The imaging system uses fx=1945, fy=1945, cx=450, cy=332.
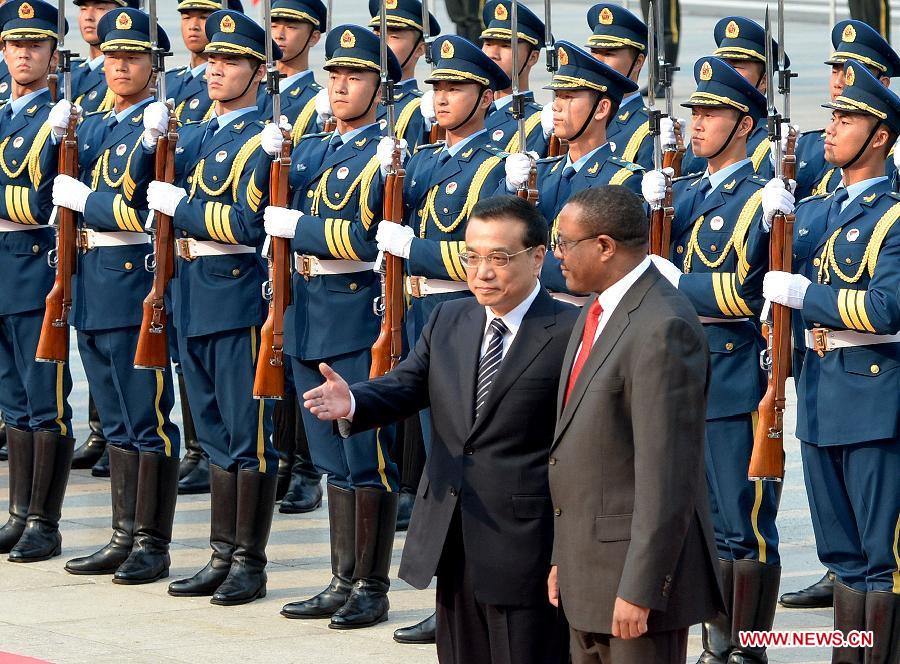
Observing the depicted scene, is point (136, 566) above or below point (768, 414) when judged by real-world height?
below

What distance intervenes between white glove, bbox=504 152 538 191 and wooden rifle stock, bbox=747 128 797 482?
104cm

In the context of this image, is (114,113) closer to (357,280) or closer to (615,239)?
(357,280)

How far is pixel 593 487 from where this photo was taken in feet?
15.1

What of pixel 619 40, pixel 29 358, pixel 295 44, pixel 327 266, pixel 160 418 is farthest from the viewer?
pixel 295 44

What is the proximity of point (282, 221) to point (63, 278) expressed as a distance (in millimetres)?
1222

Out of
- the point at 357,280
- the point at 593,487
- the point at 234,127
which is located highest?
the point at 234,127

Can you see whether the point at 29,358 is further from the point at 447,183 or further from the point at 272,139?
the point at 447,183

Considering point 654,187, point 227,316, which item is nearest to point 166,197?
point 227,316

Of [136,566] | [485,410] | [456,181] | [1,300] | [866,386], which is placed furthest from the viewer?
[1,300]

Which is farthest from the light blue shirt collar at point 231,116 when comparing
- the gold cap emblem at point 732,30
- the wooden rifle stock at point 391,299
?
the gold cap emblem at point 732,30

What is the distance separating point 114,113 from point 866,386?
355cm

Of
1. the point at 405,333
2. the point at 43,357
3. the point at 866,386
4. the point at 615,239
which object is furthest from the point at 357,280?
the point at 615,239

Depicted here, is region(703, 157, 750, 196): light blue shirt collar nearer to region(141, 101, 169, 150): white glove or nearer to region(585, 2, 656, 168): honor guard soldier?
region(585, 2, 656, 168): honor guard soldier

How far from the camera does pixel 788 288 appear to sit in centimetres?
610
